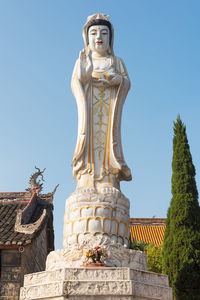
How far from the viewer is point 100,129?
30.3 ft

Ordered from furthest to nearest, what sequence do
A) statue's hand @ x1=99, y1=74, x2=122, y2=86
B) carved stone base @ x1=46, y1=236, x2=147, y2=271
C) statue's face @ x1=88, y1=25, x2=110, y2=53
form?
1. statue's face @ x1=88, y1=25, x2=110, y2=53
2. statue's hand @ x1=99, y1=74, x2=122, y2=86
3. carved stone base @ x1=46, y1=236, x2=147, y2=271

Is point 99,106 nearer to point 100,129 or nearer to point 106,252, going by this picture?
point 100,129

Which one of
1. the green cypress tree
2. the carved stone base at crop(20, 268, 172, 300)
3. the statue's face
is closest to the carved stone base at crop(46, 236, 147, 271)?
the carved stone base at crop(20, 268, 172, 300)

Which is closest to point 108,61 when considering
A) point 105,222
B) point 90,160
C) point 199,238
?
point 90,160

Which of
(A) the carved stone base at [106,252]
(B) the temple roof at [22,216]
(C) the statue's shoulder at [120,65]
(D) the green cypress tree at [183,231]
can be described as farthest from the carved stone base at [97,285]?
(C) the statue's shoulder at [120,65]

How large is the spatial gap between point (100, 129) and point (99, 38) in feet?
8.23

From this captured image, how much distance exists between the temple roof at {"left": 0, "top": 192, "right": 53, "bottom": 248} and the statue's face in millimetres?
5625

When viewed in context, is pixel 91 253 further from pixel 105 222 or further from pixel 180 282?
pixel 180 282

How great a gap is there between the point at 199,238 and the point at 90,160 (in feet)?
15.4

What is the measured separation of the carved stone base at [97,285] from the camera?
20.6ft

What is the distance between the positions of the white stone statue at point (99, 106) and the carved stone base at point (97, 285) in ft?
7.85

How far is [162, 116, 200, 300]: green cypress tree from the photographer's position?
10.5 metres

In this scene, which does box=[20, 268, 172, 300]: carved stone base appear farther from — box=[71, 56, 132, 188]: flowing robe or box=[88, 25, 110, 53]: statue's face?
box=[88, 25, 110, 53]: statue's face

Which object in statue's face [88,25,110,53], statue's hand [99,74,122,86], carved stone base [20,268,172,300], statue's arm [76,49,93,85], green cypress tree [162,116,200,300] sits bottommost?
carved stone base [20,268,172,300]
